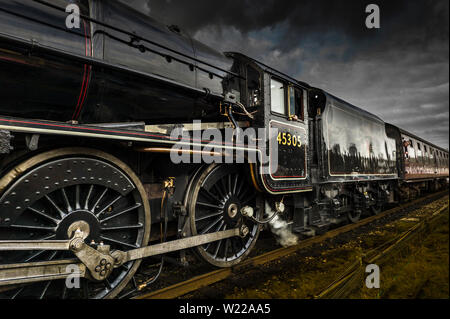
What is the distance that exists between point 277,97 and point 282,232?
2.22 metres

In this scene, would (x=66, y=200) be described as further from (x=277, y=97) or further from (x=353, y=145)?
(x=353, y=145)

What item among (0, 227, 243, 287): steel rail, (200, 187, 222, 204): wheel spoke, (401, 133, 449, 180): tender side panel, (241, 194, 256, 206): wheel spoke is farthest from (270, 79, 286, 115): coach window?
(401, 133, 449, 180): tender side panel

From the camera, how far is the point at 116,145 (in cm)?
234

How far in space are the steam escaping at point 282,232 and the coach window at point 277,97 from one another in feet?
5.52

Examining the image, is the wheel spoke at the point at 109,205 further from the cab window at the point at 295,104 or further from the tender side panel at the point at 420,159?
the tender side panel at the point at 420,159

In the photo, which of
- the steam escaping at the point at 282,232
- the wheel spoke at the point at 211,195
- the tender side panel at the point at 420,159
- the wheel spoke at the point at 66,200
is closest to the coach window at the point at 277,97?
the wheel spoke at the point at 211,195

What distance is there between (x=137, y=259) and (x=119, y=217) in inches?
16.4

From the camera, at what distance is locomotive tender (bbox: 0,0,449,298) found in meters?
1.80

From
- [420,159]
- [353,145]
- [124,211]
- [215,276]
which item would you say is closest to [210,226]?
[215,276]

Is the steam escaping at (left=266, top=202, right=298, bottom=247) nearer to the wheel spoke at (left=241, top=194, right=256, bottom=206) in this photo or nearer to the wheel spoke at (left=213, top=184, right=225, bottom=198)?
the wheel spoke at (left=241, top=194, right=256, bottom=206)

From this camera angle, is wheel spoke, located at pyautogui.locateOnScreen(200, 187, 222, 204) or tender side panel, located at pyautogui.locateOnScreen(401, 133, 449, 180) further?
tender side panel, located at pyautogui.locateOnScreen(401, 133, 449, 180)

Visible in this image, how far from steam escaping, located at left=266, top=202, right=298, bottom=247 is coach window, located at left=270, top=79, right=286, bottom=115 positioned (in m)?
1.68

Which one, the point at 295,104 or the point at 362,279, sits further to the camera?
the point at 295,104
